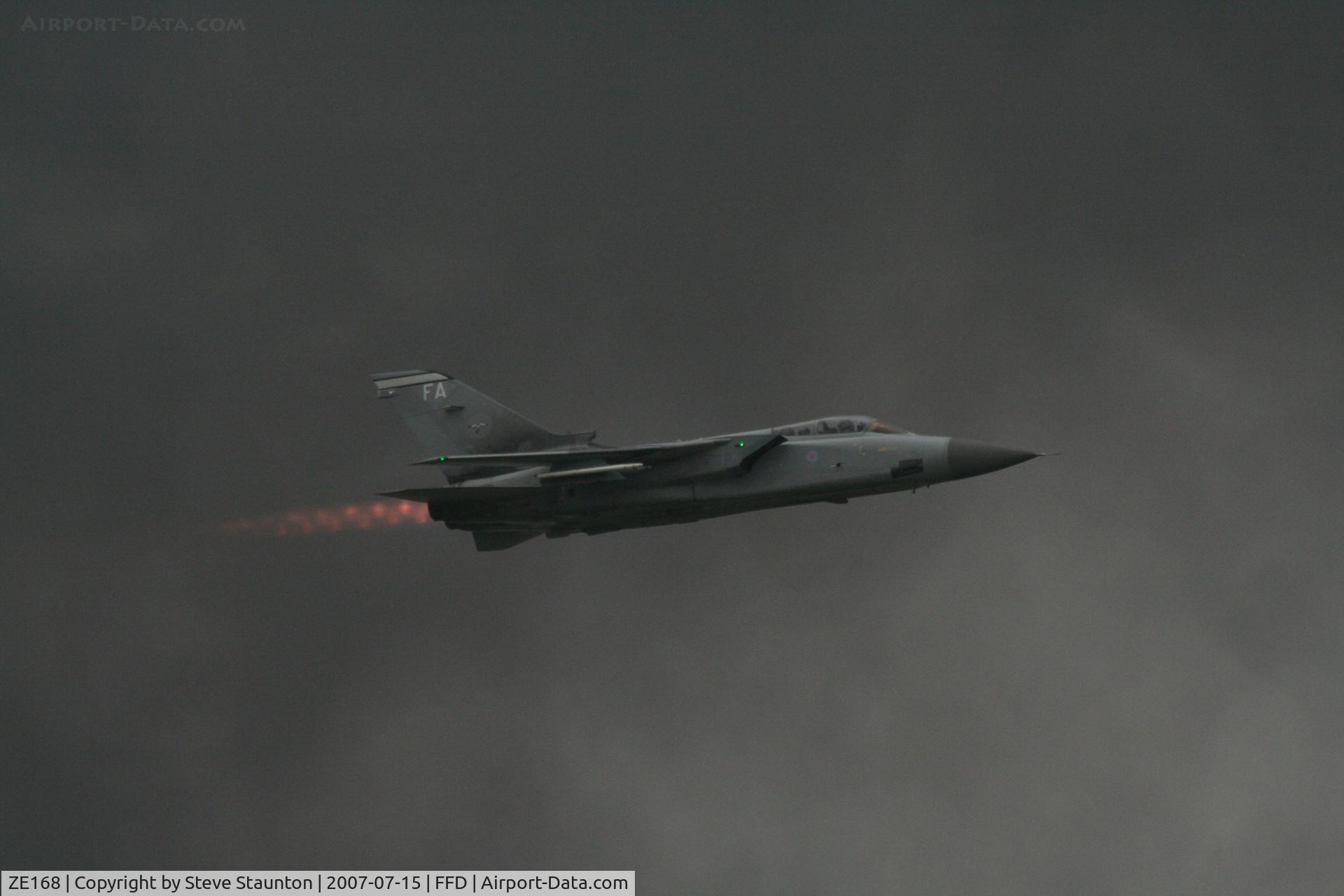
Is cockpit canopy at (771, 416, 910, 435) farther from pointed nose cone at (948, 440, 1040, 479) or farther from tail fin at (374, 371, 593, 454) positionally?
tail fin at (374, 371, 593, 454)

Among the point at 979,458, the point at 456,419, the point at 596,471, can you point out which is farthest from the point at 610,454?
the point at 979,458

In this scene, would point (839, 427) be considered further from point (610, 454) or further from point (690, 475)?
point (610, 454)

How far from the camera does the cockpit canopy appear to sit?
180ft

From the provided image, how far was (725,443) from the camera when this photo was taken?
179ft

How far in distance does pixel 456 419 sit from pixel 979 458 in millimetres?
16535

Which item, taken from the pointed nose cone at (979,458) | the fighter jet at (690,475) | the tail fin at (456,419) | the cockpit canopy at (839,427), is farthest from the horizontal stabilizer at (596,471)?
the pointed nose cone at (979,458)

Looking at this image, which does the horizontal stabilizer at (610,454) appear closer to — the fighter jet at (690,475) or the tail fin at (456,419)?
the fighter jet at (690,475)

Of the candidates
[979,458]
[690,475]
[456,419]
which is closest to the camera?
[979,458]

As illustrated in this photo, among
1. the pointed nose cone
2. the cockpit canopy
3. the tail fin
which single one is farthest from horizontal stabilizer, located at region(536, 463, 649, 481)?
the pointed nose cone

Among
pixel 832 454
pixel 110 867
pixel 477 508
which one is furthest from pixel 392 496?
pixel 110 867

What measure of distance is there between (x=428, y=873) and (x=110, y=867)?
82.1ft

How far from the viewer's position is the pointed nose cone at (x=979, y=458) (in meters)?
53.8

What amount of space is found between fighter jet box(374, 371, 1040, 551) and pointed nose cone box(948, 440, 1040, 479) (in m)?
0.03

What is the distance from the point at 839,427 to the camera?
5497 centimetres
